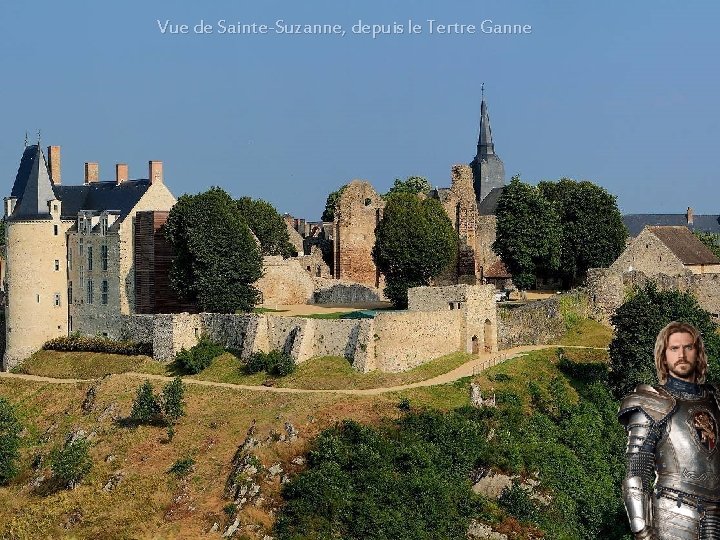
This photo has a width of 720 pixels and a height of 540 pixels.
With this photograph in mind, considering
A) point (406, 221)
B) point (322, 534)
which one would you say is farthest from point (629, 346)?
point (406, 221)

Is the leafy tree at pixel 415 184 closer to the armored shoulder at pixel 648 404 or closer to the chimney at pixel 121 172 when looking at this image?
the chimney at pixel 121 172

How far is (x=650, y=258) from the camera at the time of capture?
197 ft

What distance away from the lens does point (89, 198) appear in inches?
2351

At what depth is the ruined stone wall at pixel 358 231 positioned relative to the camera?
69688mm

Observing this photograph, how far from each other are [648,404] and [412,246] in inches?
2125

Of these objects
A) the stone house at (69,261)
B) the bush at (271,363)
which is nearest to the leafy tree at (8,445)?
the bush at (271,363)

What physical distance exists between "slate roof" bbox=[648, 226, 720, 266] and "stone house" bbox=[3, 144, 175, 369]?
84.8 feet

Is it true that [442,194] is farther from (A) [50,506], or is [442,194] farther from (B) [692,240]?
(A) [50,506]

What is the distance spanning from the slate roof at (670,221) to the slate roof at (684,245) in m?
44.4

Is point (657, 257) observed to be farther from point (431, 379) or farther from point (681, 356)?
point (681, 356)

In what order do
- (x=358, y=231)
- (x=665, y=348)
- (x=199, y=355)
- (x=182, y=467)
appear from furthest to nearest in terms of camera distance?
(x=358, y=231), (x=199, y=355), (x=182, y=467), (x=665, y=348)

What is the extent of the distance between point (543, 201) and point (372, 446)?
28203 mm

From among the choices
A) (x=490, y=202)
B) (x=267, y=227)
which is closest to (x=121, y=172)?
(x=267, y=227)

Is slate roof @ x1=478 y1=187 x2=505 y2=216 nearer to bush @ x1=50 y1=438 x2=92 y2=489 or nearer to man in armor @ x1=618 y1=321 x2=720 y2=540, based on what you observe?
bush @ x1=50 y1=438 x2=92 y2=489
